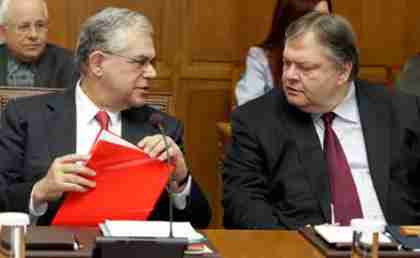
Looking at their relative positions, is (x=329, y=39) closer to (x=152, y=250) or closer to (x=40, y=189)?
(x=40, y=189)

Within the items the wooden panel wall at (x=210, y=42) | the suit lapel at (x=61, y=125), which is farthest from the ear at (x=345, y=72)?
the wooden panel wall at (x=210, y=42)

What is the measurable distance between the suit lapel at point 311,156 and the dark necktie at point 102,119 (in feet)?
2.08

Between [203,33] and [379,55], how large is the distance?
3.56 feet

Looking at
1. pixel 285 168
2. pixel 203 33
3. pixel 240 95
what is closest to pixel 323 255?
pixel 285 168

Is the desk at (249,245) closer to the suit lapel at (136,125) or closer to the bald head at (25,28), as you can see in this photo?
the suit lapel at (136,125)

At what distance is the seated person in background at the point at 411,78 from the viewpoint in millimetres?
4820

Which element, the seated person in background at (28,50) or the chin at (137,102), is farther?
the seated person in background at (28,50)

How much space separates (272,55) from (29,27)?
124cm

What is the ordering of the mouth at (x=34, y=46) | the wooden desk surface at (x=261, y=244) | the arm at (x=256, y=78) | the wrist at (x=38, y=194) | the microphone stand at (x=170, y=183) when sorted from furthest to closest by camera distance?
the arm at (x=256, y=78)
the mouth at (x=34, y=46)
the wrist at (x=38, y=194)
the wooden desk surface at (x=261, y=244)
the microphone stand at (x=170, y=183)

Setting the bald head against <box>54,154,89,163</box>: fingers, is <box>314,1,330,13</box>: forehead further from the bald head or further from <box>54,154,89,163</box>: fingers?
<box>54,154,89,163</box>: fingers

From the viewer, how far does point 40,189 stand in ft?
10.0

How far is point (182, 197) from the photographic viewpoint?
3.28 meters

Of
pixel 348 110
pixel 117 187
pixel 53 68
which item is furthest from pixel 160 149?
pixel 53 68

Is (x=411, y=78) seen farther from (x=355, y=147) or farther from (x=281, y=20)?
(x=355, y=147)
